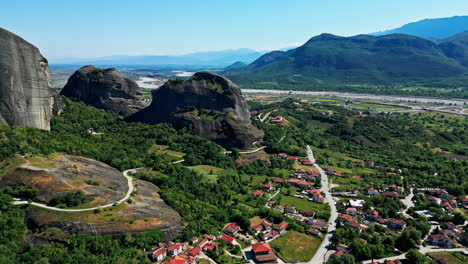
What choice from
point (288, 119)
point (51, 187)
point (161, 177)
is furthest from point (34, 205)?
point (288, 119)

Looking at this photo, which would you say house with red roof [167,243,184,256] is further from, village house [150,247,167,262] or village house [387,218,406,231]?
village house [387,218,406,231]

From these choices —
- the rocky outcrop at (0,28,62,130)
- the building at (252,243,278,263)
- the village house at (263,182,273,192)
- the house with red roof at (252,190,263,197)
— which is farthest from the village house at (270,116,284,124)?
the building at (252,243,278,263)

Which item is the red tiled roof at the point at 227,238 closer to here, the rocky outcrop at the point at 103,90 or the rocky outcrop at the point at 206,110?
the rocky outcrop at the point at 206,110

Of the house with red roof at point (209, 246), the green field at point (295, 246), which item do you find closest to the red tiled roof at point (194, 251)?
the house with red roof at point (209, 246)

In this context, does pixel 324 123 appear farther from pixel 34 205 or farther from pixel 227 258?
pixel 34 205

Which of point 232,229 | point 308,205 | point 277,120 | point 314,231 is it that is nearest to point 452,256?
point 314,231
